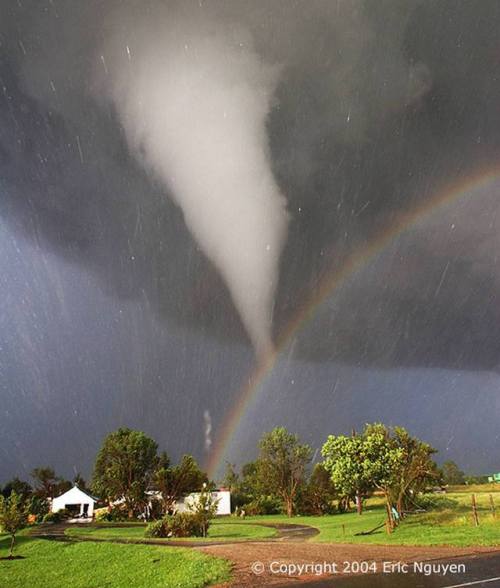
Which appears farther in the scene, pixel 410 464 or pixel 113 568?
pixel 410 464

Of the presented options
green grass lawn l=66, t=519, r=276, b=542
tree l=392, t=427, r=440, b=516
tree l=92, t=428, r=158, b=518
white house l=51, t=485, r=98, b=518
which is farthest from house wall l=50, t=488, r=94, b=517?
tree l=392, t=427, r=440, b=516

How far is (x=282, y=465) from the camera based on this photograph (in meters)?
84.4

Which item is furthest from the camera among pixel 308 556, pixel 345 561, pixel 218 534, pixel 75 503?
pixel 75 503

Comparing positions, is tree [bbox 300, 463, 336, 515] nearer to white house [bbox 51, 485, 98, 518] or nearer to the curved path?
white house [bbox 51, 485, 98, 518]

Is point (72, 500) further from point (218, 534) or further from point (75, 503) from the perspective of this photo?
point (218, 534)

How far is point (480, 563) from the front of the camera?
57.3 ft

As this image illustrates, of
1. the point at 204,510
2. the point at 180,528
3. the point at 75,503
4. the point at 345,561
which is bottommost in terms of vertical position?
the point at 345,561

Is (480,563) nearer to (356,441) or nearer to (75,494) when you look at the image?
(356,441)

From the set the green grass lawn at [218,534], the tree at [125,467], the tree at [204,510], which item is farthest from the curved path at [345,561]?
the tree at [125,467]

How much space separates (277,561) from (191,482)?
171ft

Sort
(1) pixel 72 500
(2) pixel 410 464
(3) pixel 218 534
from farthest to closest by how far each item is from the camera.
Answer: (1) pixel 72 500 < (3) pixel 218 534 < (2) pixel 410 464

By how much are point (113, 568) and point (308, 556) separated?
949 centimetres

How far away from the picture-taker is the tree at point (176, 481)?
67.1m

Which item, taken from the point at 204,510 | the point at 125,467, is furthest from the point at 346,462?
the point at 125,467
